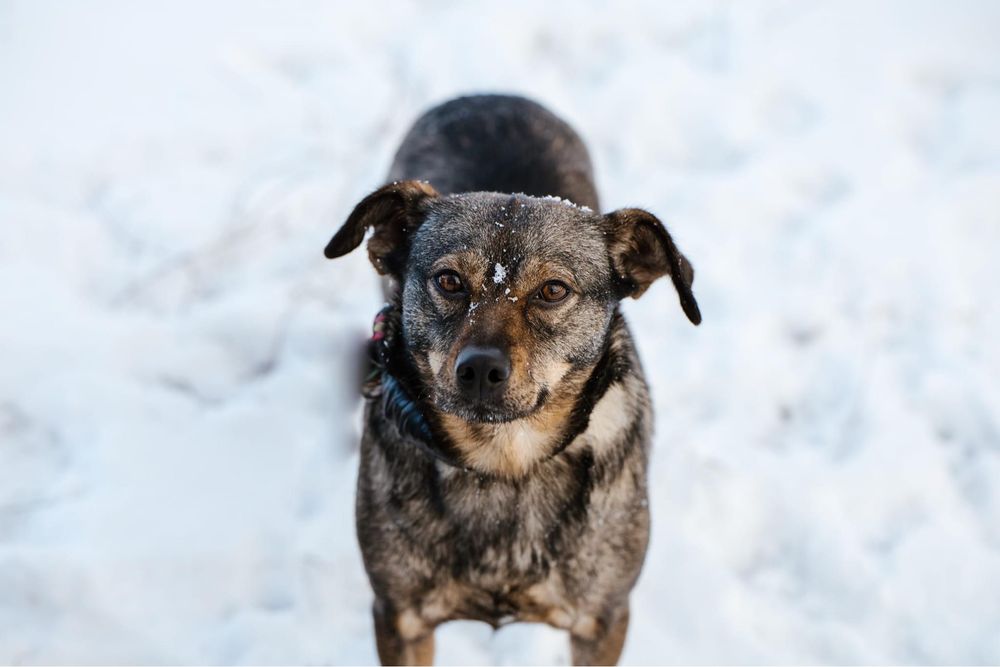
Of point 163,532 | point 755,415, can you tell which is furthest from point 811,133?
point 163,532

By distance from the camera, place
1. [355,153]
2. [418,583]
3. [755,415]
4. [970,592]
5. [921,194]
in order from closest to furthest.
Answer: [418,583]
[970,592]
[755,415]
[921,194]
[355,153]

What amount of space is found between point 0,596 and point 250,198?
2.63 meters

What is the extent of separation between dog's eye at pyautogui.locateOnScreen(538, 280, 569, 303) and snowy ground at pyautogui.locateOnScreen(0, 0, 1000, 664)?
52.5 inches

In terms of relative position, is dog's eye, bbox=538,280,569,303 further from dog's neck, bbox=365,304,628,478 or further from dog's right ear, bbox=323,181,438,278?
dog's right ear, bbox=323,181,438,278

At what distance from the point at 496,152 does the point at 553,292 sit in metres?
1.46

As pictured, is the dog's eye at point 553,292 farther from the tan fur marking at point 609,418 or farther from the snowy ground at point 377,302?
the snowy ground at point 377,302

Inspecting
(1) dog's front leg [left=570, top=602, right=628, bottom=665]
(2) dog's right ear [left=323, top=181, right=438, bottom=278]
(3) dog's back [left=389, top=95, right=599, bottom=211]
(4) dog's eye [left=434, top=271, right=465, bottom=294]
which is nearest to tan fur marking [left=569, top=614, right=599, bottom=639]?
(1) dog's front leg [left=570, top=602, right=628, bottom=665]

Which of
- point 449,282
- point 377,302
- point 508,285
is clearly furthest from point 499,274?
point 377,302

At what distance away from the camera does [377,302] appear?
4.50 meters

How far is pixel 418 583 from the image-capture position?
8.59 feet

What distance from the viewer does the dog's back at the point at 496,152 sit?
3.64m

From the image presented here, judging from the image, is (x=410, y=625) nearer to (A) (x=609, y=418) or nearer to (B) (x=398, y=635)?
(B) (x=398, y=635)

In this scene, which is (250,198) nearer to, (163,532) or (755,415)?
(163,532)

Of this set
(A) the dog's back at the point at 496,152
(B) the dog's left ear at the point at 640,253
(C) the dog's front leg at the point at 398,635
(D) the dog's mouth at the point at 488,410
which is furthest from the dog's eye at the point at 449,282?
(A) the dog's back at the point at 496,152
